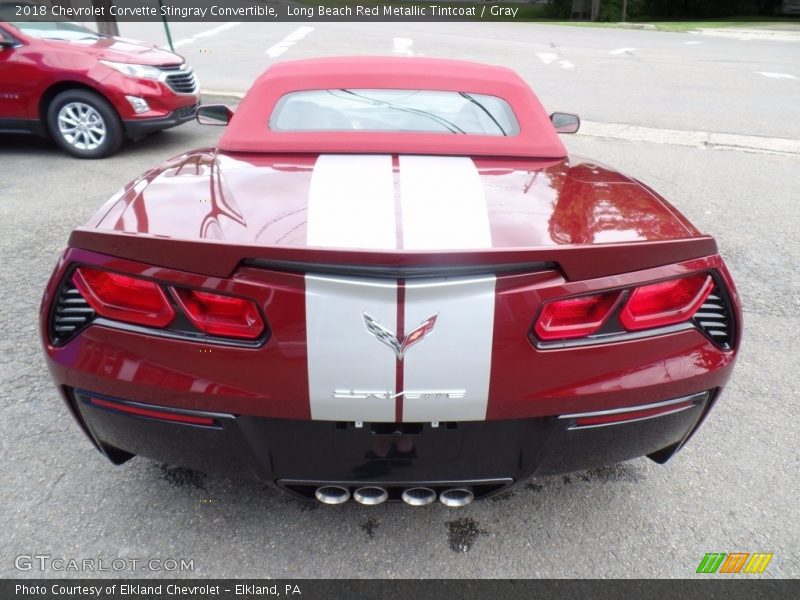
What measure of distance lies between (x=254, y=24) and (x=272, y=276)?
22505 mm

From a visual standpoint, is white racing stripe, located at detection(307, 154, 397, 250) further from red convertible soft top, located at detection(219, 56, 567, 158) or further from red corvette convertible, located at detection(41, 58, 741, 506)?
red convertible soft top, located at detection(219, 56, 567, 158)

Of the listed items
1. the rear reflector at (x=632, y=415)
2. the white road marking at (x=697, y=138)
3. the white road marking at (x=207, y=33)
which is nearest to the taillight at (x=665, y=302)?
the rear reflector at (x=632, y=415)

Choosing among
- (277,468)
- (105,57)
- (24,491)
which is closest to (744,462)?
(277,468)

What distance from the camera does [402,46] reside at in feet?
54.5

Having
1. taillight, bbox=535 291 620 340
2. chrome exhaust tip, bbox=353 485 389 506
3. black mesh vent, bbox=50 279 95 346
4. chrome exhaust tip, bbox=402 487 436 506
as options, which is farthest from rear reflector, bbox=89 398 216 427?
taillight, bbox=535 291 620 340

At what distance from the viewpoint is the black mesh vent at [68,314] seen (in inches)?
65.2

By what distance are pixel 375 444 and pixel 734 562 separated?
1206 millimetres

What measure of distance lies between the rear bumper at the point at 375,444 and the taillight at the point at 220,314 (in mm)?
224

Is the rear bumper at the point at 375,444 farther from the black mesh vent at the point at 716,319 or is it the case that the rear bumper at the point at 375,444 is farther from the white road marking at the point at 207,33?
the white road marking at the point at 207,33

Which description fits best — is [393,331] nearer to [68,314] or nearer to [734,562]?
[68,314]

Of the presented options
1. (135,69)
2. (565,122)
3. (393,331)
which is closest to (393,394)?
(393,331)

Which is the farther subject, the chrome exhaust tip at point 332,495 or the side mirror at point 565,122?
the side mirror at point 565,122

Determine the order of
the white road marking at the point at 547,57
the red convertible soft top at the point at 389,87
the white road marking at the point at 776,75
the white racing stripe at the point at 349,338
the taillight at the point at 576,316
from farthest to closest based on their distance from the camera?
the white road marking at the point at 547,57 → the white road marking at the point at 776,75 → the red convertible soft top at the point at 389,87 → the taillight at the point at 576,316 → the white racing stripe at the point at 349,338

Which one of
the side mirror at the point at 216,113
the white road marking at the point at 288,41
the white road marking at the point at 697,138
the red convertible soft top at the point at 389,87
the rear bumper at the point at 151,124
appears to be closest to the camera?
the red convertible soft top at the point at 389,87
